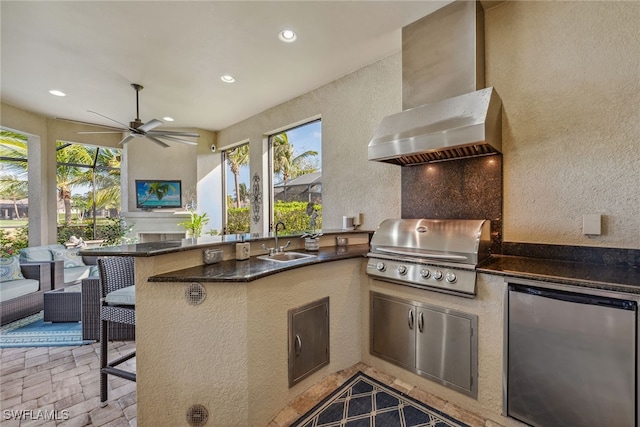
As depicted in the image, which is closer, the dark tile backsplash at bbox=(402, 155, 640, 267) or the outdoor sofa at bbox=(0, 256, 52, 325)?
the dark tile backsplash at bbox=(402, 155, 640, 267)

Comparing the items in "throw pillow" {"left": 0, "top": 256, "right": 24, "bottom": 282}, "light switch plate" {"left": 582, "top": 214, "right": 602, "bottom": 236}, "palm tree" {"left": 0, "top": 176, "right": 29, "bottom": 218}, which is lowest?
"throw pillow" {"left": 0, "top": 256, "right": 24, "bottom": 282}

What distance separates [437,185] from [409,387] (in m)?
1.70

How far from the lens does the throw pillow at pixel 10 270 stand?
3.32 metres

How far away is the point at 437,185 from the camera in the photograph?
2.52m

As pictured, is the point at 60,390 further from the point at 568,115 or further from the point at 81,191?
the point at 81,191

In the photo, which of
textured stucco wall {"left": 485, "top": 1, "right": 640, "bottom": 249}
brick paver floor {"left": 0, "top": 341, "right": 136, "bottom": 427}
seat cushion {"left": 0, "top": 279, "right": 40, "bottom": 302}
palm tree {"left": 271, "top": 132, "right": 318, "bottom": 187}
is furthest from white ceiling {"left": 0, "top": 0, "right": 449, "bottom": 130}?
brick paver floor {"left": 0, "top": 341, "right": 136, "bottom": 427}

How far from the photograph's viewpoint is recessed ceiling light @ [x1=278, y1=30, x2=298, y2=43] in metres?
2.51

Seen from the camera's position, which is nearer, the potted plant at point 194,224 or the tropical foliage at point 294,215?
the tropical foliage at point 294,215

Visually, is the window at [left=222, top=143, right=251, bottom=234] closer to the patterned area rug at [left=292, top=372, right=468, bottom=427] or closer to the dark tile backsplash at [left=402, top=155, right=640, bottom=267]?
the dark tile backsplash at [left=402, top=155, right=640, bottom=267]

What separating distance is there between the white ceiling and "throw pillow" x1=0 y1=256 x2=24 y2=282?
231 centimetres

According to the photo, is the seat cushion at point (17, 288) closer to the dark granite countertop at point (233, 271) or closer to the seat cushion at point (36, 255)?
the seat cushion at point (36, 255)

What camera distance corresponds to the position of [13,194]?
5.12 meters

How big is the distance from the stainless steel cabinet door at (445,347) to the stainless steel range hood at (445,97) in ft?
4.00

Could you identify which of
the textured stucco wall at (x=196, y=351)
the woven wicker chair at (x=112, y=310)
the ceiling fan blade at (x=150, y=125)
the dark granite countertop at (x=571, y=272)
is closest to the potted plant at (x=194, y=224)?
the ceiling fan blade at (x=150, y=125)
